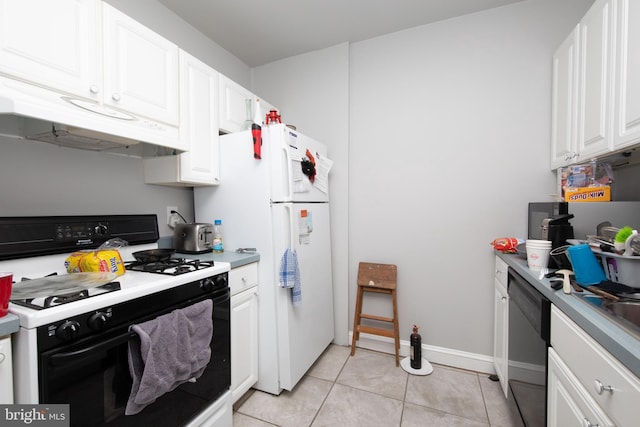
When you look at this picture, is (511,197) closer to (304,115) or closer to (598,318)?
(598,318)

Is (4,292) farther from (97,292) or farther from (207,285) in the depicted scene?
(207,285)

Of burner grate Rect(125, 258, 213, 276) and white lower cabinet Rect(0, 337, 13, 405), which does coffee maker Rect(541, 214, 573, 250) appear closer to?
burner grate Rect(125, 258, 213, 276)

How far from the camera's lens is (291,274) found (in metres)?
1.65

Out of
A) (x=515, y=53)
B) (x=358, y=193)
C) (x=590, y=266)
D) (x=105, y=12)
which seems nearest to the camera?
(x=590, y=266)

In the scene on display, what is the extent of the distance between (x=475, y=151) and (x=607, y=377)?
63.4 inches

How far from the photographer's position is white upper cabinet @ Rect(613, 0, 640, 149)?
1047mm

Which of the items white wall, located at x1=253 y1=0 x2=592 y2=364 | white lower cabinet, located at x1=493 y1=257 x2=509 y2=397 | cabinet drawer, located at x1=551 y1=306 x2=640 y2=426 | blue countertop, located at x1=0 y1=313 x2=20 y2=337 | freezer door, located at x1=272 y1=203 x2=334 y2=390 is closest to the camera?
cabinet drawer, located at x1=551 y1=306 x2=640 y2=426

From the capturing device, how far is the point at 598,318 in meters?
0.77

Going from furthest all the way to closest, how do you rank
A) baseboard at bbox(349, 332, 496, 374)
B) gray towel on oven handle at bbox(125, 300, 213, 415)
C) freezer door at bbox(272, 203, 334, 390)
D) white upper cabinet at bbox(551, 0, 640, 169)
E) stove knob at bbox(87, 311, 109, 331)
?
1. baseboard at bbox(349, 332, 496, 374)
2. freezer door at bbox(272, 203, 334, 390)
3. white upper cabinet at bbox(551, 0, 640, 169)
4. gray towel on oven handle at bbox(125, 300, 213, 415)
5. stove knob at bbox(87, 311, 109, 331)

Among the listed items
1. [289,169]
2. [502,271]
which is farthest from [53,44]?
[502,271]

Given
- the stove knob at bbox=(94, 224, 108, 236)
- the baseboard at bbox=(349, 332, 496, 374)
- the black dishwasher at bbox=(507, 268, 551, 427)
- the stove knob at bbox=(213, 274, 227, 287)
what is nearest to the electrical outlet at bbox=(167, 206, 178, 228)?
the stove knob at bbox=(94, 224, 108, 236)

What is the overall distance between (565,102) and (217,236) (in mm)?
2313

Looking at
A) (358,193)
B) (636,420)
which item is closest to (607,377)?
(636,420)

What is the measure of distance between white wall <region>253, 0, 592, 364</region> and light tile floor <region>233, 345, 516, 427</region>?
0.31 metres
